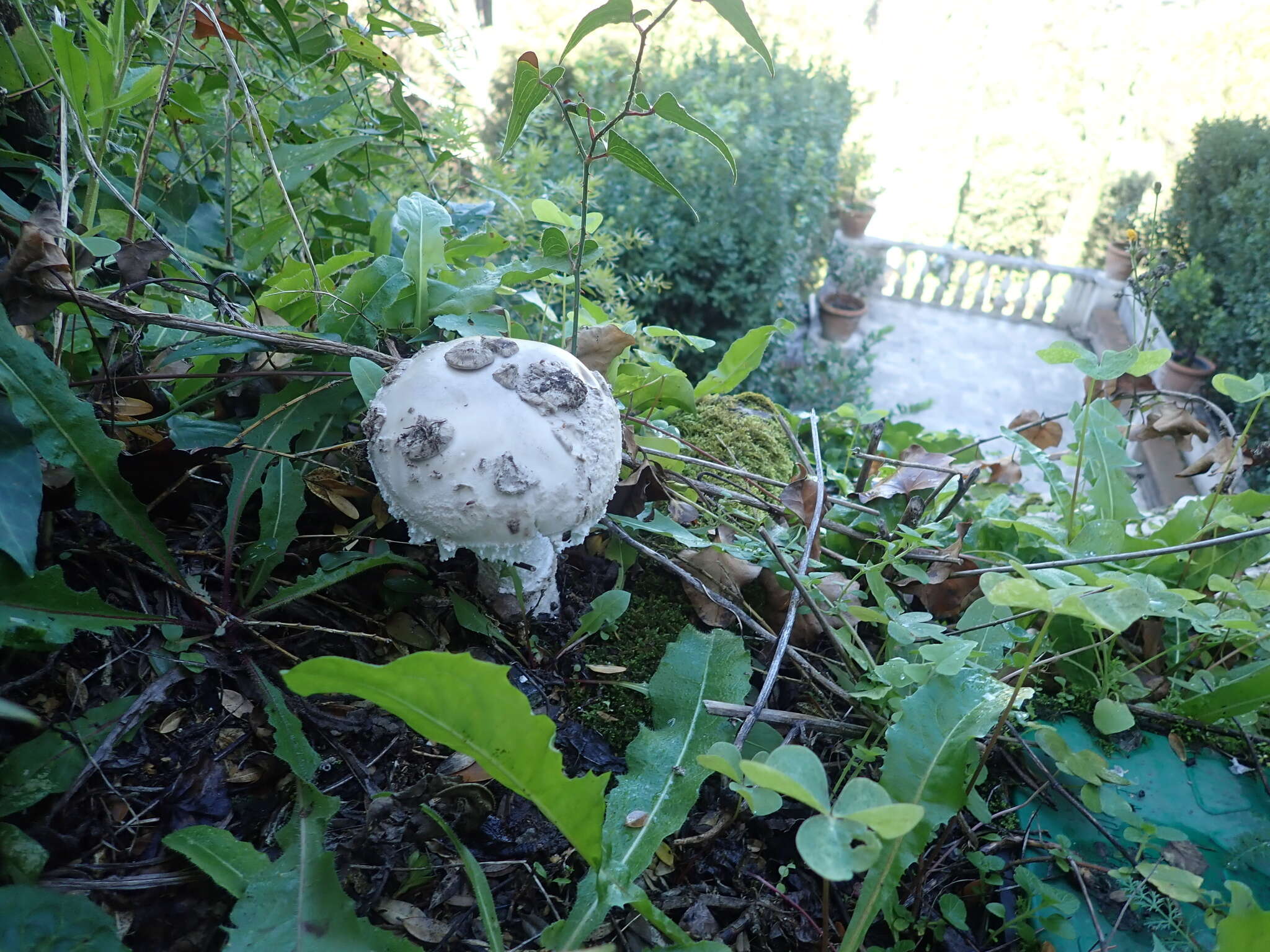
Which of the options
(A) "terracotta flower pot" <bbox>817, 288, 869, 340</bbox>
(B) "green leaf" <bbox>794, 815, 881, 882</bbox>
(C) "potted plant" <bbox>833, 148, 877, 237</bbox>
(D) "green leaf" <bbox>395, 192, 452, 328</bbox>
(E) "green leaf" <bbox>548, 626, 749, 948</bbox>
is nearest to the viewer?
(B) "green leaf" <bbox>794, 815, 881, 882</bbox>

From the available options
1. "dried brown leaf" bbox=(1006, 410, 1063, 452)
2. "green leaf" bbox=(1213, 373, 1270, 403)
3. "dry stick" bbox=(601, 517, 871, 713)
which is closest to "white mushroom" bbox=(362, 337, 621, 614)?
"dry stick" bbox=(601, 517, 871, 713)

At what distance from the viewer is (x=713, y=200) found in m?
4.85

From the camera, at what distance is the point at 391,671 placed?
72cm

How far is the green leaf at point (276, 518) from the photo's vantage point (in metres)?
1.08

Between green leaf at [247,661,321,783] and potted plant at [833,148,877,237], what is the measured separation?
7.90m

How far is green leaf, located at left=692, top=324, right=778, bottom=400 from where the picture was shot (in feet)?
5.56

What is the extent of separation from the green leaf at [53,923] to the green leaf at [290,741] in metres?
0.23

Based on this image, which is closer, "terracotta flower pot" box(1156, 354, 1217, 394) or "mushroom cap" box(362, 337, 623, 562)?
"mushroom cap" box(362, 337, 623, 562)

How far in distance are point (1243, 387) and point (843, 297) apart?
6641 millimetres

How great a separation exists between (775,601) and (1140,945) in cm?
68

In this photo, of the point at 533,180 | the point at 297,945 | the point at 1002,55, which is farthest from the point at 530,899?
the point at 1002,55

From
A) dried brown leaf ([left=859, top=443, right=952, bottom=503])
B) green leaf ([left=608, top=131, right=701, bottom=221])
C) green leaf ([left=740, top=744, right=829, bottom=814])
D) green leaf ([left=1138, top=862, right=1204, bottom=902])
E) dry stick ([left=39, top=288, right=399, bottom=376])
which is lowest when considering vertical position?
green leaf ([left=1138, top=862, right=1204, bottom=902])

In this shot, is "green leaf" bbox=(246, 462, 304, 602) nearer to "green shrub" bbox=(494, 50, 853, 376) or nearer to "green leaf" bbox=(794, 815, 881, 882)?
"green leaf" bbox=(794, 815, 881, 882)

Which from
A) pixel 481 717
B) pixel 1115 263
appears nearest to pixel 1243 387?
pixel 481 717
